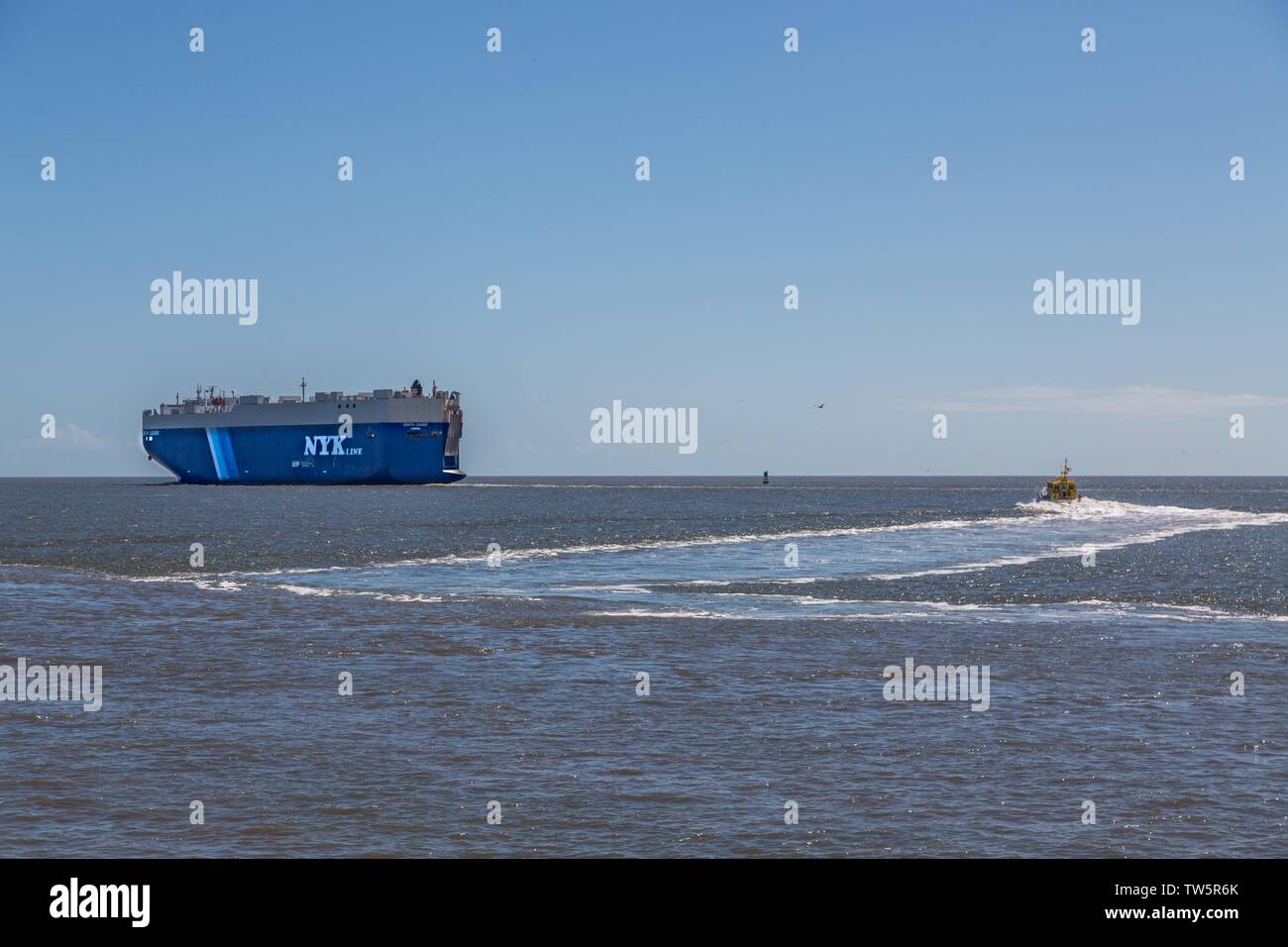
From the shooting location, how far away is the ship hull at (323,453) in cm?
14038

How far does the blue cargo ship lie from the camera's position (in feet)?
458

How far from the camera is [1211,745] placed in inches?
540

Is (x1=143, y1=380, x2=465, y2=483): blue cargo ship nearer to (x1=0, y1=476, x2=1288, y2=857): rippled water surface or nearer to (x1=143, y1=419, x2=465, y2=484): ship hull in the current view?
(x1=143, y1=419, x2=465, y2=484): ship hull

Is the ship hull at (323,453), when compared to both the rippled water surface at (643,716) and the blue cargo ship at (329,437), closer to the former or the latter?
the blue cargo ship at (329,437)

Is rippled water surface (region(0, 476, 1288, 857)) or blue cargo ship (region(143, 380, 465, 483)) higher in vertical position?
blue cargo ship (region(143, 380, 465, 483))

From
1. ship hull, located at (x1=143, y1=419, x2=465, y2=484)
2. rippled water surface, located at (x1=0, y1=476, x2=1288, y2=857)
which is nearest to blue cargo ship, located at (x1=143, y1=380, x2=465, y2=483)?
ship hull, located at (x1=143, y1=419, x2=465, y2=484)

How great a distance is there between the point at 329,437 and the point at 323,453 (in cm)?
253

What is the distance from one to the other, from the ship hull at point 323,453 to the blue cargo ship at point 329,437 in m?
0.12

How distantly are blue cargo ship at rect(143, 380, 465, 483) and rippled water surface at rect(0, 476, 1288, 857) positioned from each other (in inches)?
3998

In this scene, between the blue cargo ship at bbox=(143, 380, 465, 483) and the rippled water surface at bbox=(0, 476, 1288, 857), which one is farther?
the blue cargo ship at bbox=(143, 380, 465, 483)

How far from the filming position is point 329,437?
142125 millimetres

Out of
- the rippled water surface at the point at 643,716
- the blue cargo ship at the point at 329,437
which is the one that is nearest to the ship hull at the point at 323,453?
the blue cargo ship at the point at 329,437
